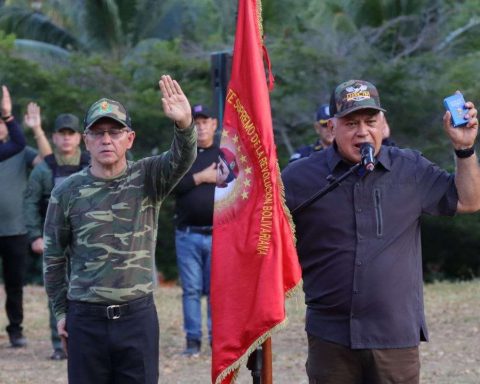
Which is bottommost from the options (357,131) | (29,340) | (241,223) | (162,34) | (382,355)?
(29,340)

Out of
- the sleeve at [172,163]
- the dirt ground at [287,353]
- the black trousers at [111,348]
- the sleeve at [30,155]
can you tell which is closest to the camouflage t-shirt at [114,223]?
the sleeve at [172,163]

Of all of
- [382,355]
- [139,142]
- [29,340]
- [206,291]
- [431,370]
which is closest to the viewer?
[382,355]

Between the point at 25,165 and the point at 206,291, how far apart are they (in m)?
2.34

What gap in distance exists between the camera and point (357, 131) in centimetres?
509

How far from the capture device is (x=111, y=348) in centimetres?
561

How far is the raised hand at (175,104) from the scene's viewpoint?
18.0 feet

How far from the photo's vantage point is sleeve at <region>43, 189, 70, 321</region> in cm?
580

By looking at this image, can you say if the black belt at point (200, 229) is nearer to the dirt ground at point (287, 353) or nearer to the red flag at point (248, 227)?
the dirt ground at point (287, 353)

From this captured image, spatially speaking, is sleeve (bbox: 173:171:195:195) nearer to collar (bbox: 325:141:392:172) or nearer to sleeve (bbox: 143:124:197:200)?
sleeve (bbox: 143:124:197:200)

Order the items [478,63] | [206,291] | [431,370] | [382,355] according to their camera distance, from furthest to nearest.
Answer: [478,63], [206,291], [431,370], [382,355]

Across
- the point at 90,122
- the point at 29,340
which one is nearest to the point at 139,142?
the point at 29,340

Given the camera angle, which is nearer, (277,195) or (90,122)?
(277,195)

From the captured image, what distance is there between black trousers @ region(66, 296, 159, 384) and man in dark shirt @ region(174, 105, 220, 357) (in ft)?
14.3

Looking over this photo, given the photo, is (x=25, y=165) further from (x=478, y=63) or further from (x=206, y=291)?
(x=478, y=63)
